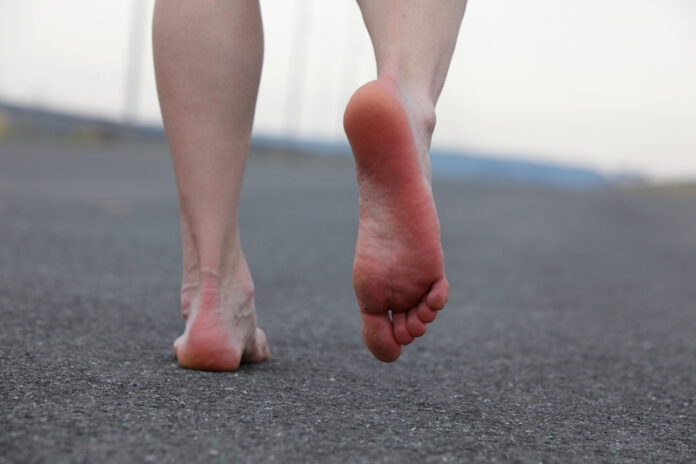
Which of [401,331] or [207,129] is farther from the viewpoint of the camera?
[207,129]

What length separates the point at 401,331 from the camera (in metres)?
1.47

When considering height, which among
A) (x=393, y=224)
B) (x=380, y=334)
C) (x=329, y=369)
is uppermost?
(x=393, y=224)

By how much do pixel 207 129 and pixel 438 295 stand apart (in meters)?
0.57

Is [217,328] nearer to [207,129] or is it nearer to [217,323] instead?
[217,323]

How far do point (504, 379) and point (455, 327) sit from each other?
2.62 ft

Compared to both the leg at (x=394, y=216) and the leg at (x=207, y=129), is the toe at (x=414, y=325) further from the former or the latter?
the leg at (x=207, y=129)

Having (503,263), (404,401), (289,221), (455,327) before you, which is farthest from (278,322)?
(289,221)

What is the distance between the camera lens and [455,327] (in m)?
2.67

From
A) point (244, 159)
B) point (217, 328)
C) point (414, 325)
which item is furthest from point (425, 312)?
point (244, 159)

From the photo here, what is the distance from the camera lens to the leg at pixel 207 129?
1735 millimetres

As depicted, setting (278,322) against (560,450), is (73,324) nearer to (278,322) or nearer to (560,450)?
(278,322)

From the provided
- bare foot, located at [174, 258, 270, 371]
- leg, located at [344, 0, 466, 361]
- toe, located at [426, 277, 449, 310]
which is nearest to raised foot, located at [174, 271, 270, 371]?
bare foot, located at [174, 258, 270, 371]

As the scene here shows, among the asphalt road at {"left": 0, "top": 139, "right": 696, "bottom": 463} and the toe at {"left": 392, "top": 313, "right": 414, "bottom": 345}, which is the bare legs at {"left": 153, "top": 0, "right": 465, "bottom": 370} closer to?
the toe at {"left": 392, "top": 313, "right": 414, "bottom": 345}

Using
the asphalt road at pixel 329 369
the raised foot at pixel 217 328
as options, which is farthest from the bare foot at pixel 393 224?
the raised foot at pixel 217 328
